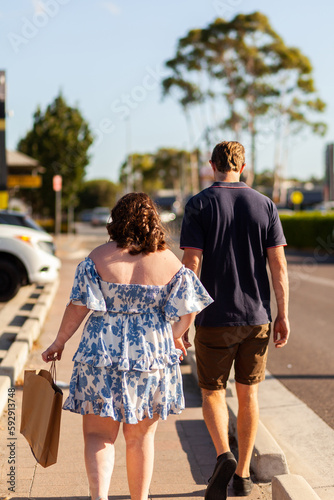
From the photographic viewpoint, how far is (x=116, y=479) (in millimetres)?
3812

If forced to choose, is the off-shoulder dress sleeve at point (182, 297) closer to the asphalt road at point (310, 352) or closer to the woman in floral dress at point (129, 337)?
the woman in floral dress at point (129, 337)

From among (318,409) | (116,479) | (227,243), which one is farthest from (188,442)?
(227,243)

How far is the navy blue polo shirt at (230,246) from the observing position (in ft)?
11.4

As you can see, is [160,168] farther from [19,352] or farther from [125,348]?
[125,348]

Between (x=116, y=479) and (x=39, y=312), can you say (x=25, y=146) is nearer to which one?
(x=39, y=312)

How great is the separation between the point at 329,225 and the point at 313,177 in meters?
136

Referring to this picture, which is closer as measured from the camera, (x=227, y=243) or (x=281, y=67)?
(x=227, y=243)

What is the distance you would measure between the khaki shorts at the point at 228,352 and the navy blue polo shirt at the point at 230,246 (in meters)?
0.05

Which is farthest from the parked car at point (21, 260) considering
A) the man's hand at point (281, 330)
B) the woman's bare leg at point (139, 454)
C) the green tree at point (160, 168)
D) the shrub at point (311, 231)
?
the green tree at point (160, 168)

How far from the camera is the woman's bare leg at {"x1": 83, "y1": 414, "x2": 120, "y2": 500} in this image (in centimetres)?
295

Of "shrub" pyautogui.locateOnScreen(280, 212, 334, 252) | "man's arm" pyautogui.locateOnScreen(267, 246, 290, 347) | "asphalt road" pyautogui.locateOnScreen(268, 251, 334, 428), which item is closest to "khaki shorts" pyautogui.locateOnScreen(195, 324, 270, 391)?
"man's arm" pyautogui.locateOnScreen(267, 246, 290, 347)

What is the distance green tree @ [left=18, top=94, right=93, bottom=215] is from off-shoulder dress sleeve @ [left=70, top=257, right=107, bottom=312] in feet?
105

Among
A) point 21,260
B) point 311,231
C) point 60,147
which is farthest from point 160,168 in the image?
point 21,260

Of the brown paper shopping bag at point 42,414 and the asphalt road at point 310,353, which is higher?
the brown paper shopping bag at point 42,414
